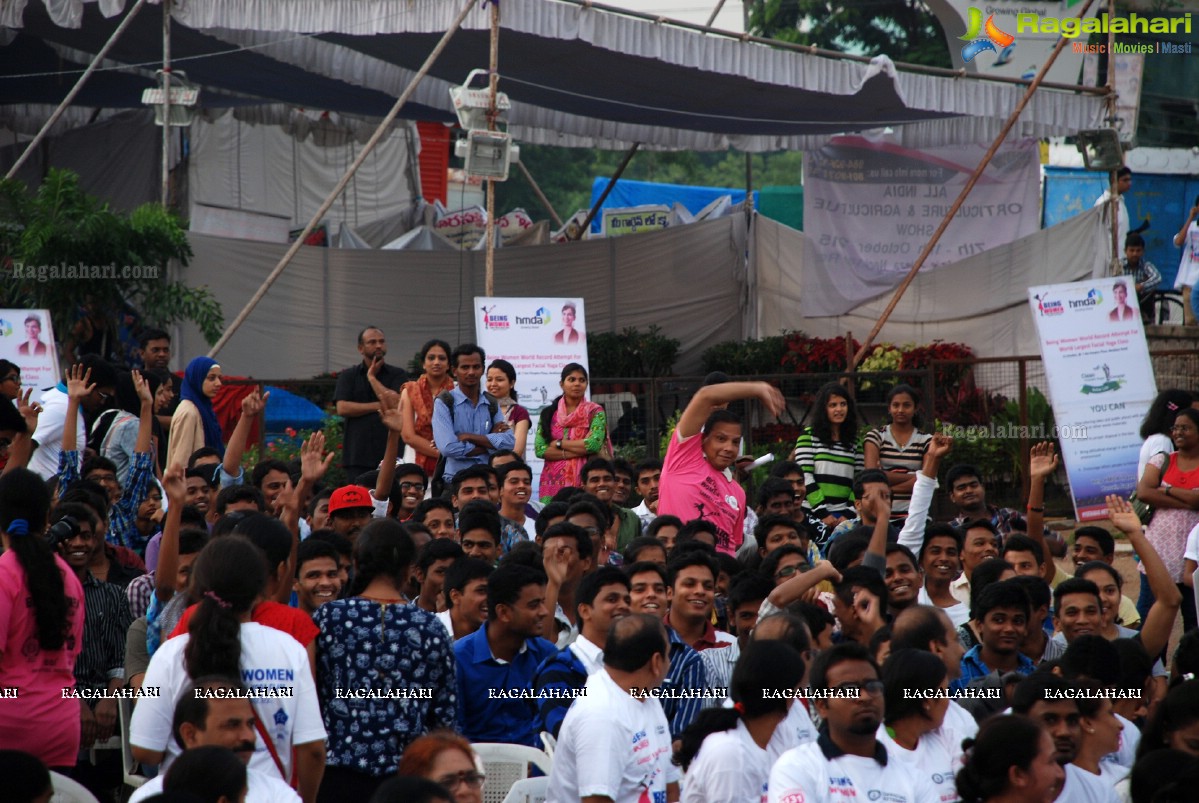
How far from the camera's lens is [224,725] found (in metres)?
4.15

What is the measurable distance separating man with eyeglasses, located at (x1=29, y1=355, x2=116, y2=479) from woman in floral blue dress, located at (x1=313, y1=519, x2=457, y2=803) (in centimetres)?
452

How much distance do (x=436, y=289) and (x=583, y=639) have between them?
39.2 feet

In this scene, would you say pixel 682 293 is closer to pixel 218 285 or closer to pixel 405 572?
pixel 218 285

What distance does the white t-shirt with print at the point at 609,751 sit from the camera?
462 cm

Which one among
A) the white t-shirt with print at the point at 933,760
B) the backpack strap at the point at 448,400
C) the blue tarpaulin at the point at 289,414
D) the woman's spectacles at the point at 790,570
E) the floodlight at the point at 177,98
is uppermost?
the floodlight at the point at 177,98

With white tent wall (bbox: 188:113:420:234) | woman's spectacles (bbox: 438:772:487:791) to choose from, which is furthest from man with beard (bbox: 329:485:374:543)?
white tent wall (bbox: 188:113:420:234)

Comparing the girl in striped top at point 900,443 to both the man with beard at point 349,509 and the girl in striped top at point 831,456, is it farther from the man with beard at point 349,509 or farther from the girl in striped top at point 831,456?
the man with beard at point 349,509

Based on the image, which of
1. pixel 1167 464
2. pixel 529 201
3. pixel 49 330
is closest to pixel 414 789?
pixel 1167 464

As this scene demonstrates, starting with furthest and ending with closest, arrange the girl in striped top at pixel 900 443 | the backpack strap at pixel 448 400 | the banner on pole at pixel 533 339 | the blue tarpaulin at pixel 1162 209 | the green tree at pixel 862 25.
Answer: the green tree at pixel 862 25 → the blue tarpaulin at pixel 1162 209 → the banner on pole at pixel 533 339 → the backpack strap at pixel 448 400 → the girl in striped top at pixel 900 443

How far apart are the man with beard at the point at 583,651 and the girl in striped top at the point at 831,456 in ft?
13.1

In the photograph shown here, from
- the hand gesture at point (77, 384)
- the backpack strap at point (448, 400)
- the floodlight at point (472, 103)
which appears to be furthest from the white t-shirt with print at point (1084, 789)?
the floodlight at point (472, 103)

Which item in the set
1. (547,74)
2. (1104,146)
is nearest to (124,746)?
(547,74)

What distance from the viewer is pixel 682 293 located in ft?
59.1

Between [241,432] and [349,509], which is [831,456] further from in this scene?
[241,432]
